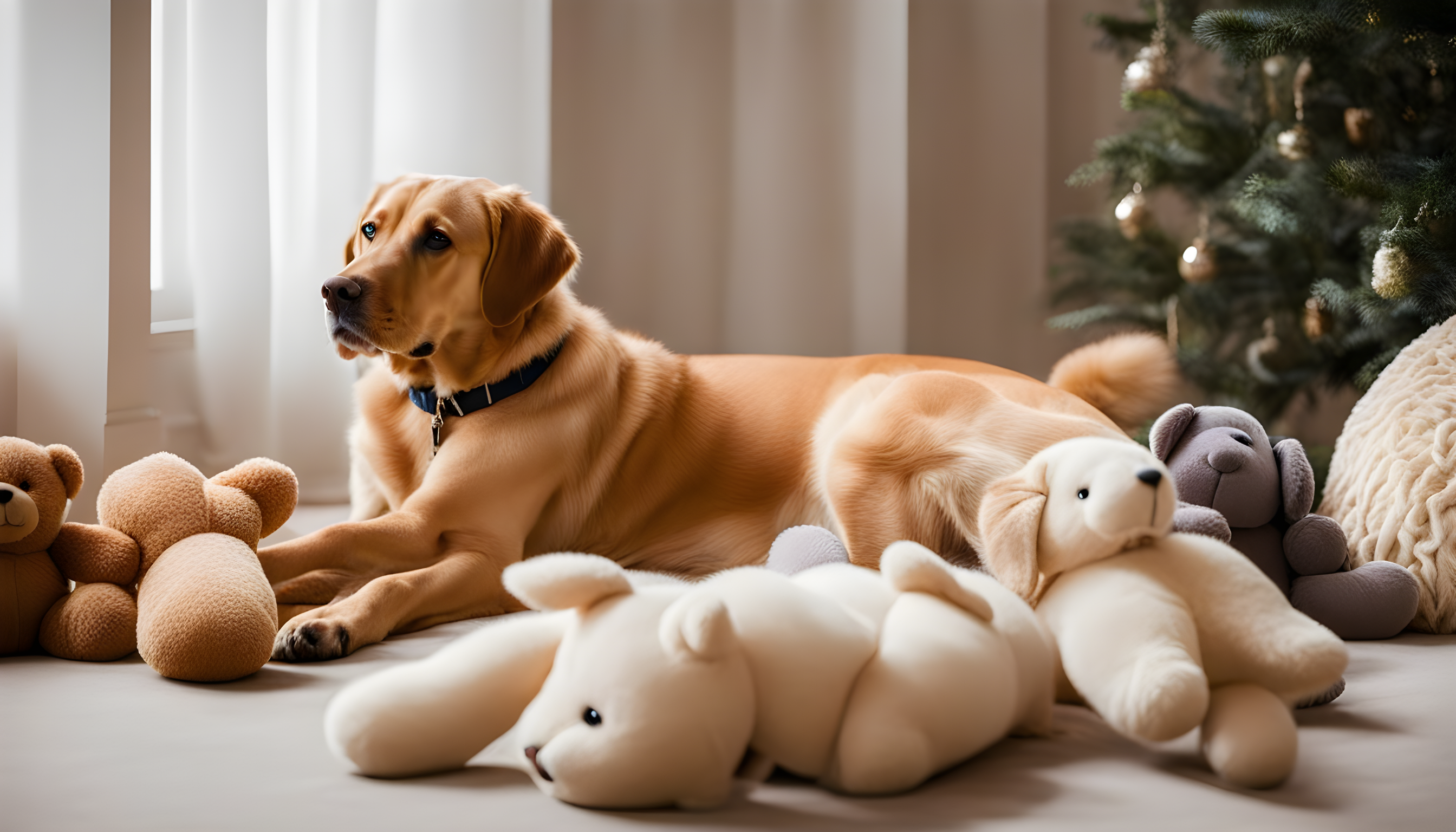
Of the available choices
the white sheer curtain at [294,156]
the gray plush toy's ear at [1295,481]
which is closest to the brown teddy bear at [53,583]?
the white sheer curtain at [294,156]

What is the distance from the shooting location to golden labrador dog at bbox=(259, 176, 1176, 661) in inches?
65.1

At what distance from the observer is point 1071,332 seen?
4.18m

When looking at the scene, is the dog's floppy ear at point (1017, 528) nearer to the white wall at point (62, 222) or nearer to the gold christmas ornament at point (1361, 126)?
the white wall at point (62, 222)

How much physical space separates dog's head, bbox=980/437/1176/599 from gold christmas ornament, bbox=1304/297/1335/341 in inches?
80.9

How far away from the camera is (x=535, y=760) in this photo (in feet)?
2.84

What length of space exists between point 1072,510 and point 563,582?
1.57 feet

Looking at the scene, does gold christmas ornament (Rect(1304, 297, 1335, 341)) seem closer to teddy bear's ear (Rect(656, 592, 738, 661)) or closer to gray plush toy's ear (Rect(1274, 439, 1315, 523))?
gray plush toy's ear (Rect(1274, 439, 1315, 523))

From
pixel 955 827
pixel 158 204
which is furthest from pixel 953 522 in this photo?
pixel 158 204

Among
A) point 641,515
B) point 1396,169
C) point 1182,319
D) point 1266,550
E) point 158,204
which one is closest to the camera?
point 1266,550

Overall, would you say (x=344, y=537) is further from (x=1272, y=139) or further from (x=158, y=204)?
(x=1272, y=139)

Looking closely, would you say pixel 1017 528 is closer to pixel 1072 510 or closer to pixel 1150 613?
pixel 1072 510

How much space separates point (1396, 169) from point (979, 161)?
6.00 ft

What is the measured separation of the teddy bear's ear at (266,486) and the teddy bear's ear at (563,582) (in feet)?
2.35

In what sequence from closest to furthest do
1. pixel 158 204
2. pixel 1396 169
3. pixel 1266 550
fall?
1. pixel 1266 550
2. pixel 1396 169
3. pixel 158 204
